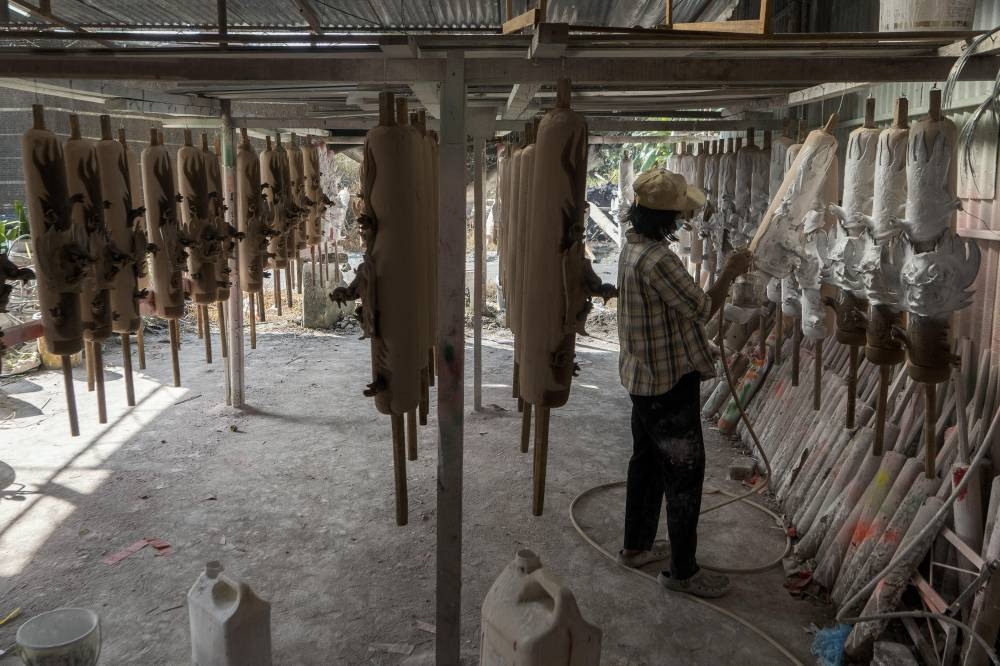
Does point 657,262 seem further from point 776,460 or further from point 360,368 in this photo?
point 360,368

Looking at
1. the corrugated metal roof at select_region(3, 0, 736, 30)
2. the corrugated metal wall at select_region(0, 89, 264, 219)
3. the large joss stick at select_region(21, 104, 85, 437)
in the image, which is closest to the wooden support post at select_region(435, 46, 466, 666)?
the large joss stick at select_region(21, 104, 85, 437)

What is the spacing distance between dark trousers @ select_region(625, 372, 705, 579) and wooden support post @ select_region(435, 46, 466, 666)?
116cm

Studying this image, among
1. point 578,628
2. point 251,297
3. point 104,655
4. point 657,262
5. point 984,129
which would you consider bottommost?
point 104,655

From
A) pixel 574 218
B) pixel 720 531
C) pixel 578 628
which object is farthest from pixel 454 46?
pixel 720 531

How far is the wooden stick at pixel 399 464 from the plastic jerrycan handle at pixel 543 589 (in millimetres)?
563

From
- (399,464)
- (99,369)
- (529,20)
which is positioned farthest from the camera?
(99,369)

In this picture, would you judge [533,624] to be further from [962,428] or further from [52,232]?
[52,232]

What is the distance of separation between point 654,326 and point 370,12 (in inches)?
120

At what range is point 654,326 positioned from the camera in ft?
11.2

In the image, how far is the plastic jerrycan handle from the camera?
233 cm

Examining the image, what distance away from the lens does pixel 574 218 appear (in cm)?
241

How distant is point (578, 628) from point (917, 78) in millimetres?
2252

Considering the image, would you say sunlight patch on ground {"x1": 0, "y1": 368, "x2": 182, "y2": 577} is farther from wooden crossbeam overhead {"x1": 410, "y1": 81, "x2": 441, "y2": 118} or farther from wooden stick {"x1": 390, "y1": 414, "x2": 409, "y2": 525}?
wooden crossbeam overhead {"x1": 410, "y1": 81, "x2": 441, "y2": 118}

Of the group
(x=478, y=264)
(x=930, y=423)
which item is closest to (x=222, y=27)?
(x=930, y=423)
